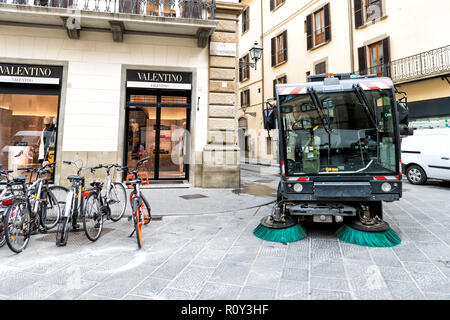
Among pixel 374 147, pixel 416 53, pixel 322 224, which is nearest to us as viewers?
pixel 374 147

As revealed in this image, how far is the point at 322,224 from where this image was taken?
5.00 m

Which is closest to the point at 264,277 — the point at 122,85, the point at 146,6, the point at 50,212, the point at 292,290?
the point at 292,290

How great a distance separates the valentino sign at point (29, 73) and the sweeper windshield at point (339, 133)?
8376 millimetres

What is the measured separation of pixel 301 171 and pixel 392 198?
1430 millimetres

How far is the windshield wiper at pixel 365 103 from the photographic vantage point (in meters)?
4.14

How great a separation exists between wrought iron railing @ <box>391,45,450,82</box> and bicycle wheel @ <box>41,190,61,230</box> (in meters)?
16.3

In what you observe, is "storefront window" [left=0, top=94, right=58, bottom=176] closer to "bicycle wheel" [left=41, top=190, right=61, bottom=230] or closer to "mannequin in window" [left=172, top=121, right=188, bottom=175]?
"mannequin in window" [left=172, top=121, right=188, bottom=175]

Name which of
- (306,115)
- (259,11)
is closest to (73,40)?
(306,115)

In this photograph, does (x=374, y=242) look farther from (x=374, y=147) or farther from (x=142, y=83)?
(x=142, y=83)

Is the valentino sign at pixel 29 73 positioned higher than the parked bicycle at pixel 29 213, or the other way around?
the valentino sign at pixel 29 73

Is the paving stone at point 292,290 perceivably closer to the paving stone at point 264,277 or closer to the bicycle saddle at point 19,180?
the paving stone at point 264,277

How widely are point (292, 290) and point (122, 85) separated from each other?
346 inches

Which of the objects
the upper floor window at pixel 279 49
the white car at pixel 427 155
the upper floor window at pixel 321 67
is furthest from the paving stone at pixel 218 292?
the upper floor window at pixel 279 49

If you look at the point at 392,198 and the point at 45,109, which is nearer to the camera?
the point at 392,198
